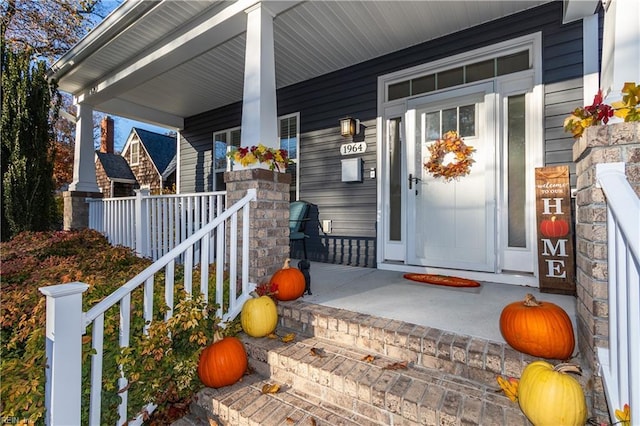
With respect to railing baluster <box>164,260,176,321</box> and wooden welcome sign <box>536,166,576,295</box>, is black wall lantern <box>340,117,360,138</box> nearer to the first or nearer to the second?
wooden welcome sign <box>536,166,576,295</box>

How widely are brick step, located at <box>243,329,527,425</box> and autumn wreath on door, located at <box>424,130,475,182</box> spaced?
225 centimetres

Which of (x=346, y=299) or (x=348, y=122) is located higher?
(x=348, y=122)

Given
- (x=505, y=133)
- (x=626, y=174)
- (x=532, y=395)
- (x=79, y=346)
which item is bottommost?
(x=532, y=395)

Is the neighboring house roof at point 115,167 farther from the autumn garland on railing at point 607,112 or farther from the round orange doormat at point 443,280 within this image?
the autumn garland on railing at point 607,112

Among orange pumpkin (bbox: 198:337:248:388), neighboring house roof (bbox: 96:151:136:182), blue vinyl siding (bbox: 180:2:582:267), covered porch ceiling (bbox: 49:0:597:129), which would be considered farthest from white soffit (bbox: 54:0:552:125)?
neighboring house roof (bbox: 96:151:136:182)

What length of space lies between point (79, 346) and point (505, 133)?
12.2ft

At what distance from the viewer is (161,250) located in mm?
3551

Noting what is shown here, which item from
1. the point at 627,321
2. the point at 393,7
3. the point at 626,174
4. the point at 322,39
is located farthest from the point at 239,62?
the point at 627,321

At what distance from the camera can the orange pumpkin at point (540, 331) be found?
4.64ft

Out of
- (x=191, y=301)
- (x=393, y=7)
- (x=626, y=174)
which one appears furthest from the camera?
(x=393, y=7)

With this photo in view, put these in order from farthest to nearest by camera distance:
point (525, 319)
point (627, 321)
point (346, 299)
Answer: point (346, 299) < point (525, 319) < point (627, 321)

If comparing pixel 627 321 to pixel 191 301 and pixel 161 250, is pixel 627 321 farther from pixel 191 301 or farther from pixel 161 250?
pixel 161 250

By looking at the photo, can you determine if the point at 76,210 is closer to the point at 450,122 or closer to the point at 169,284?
the point at 169,284

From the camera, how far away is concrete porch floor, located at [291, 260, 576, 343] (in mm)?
1893
